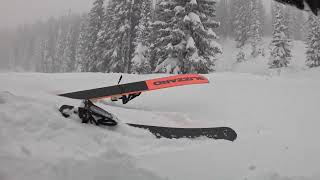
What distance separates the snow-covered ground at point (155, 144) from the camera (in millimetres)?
4273

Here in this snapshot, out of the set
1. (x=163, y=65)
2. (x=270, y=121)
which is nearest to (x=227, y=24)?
(x=163, y=65)

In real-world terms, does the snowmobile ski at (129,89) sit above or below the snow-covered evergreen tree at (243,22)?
below

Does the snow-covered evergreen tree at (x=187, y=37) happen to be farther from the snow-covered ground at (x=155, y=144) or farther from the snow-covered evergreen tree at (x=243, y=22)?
the snow-covered evergreen tree at (x=243, y=22)

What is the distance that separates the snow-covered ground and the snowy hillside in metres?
0.01

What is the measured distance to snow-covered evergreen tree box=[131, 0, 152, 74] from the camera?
26.1 meters

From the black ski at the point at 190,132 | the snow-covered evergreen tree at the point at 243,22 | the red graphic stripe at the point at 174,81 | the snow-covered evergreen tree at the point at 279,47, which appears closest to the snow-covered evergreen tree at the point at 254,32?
the snow-covered evergreen tree at the point at 243,22

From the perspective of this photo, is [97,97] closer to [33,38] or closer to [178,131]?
[178,131]

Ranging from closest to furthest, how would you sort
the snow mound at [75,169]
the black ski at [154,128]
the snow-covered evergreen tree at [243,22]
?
the snow mound at [75,169] → the black ski at [154,128] → the snow-covered evergreen tree at [243,22]

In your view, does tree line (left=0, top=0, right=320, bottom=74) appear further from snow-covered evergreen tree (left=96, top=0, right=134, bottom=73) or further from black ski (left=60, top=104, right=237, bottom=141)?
black ski (left=60, top=104, right=237, bottom=141)

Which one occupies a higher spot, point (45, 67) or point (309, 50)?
point (309, 50)

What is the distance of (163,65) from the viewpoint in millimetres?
19609

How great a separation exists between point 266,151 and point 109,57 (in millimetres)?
26967

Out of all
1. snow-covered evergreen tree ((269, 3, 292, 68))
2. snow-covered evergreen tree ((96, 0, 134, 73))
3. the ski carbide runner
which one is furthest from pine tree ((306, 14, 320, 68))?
the ski carbide runner

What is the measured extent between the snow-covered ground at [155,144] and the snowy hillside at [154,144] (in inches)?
0.5
